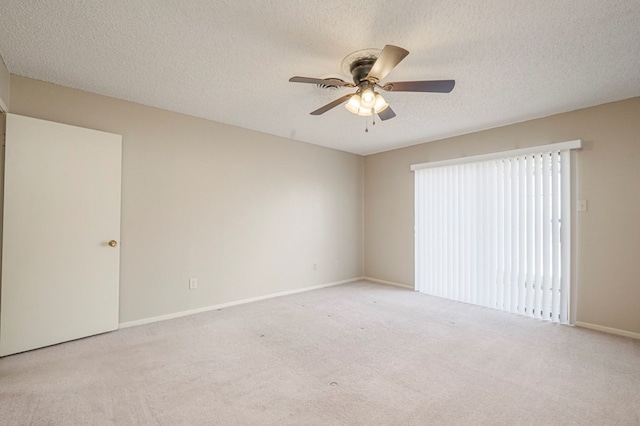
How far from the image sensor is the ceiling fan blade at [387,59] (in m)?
1.67

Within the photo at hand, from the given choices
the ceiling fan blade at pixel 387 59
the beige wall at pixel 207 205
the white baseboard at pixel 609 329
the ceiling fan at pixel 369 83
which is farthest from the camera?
the beige wall at pixel 207 205

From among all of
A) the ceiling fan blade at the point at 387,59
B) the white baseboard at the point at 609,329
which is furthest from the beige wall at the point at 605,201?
the ceiling fan blade at the point at 387,59

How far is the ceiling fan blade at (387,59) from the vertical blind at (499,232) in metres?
2.73

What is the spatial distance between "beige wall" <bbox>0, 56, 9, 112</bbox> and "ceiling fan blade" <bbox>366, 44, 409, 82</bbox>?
2.94 meters

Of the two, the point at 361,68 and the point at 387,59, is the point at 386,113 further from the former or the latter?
the point at 387,59

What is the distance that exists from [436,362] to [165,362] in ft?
7.28

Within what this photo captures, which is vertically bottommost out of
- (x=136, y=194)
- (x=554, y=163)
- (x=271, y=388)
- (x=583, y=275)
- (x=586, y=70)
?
(x=271, y=388)

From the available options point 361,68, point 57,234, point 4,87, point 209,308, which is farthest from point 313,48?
point 209,308

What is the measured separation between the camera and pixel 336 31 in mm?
1927

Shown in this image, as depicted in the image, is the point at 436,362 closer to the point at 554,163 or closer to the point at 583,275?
the point at 583,275

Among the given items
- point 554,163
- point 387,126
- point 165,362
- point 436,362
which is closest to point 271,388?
point 165,362

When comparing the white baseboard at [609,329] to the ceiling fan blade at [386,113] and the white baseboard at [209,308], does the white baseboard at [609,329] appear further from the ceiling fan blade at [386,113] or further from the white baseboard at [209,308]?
the white baseboard at [209,308]

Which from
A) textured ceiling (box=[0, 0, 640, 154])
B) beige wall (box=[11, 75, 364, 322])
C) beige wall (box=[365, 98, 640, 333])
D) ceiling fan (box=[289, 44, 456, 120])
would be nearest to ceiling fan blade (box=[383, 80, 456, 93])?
ceiling fan (box=[289, 44, 456, 120])

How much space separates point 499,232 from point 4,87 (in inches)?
212
